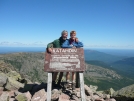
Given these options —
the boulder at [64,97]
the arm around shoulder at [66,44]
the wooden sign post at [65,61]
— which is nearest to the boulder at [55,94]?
the boulder at [64,97]

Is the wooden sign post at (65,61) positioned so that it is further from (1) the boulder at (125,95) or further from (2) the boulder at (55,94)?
(1) the boulder at (125,95)

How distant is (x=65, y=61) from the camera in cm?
1205

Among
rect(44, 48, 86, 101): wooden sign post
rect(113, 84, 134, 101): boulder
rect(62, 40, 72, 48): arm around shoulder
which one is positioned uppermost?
rect(62, 40, 72, 48): arm around shoulder

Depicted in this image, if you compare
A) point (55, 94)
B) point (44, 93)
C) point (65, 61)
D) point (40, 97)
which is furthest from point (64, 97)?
point (65, 61)

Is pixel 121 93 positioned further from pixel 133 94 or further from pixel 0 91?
pixel 0 91

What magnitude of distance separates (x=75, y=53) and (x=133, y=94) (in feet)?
25.5

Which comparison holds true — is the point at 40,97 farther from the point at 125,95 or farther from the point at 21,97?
the point at 125,95

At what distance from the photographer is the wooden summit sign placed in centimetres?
1176

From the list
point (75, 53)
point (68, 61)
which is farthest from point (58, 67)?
point (75, 53)

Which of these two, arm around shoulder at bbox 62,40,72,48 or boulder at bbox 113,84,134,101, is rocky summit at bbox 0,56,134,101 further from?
arm around shoulder at bbox 62,40,72,48

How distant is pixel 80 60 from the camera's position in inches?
478

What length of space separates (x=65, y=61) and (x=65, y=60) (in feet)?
0.29

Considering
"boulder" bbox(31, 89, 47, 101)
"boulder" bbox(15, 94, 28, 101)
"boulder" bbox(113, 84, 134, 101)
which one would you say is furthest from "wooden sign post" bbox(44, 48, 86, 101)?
"boulder" bbox(113, 84, 134, 101)

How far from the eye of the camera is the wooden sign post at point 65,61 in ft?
38.3
